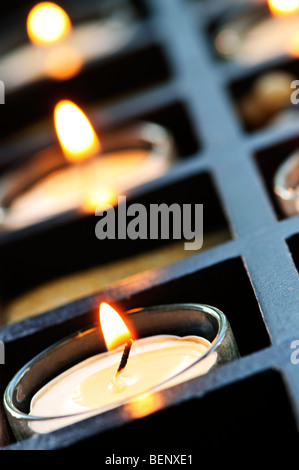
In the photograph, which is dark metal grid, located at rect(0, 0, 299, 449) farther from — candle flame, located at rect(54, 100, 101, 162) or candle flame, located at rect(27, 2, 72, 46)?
candle flame, located at rect(27, 2, 72, 46)

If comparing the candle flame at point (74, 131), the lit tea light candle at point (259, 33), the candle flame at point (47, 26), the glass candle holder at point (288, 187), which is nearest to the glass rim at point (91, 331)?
the glass candle holder at point (288, 187)

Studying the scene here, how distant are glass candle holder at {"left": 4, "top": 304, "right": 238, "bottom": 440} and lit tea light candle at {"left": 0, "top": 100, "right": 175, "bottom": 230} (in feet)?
0.88

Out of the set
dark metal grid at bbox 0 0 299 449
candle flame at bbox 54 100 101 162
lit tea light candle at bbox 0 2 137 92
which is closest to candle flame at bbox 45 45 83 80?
lit tea light candle at bbox 0 2 137 92

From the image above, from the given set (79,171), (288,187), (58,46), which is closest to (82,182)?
(79,171)

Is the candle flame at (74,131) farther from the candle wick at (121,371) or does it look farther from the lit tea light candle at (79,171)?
the candle wick at (121,371)

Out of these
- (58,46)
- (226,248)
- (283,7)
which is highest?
(58,46)

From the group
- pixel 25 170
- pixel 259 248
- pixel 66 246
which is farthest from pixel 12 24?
pixel 259 248

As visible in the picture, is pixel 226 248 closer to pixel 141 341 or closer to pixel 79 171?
pixel 141 341

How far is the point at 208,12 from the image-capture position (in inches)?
56.7

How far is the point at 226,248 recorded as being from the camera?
688mm

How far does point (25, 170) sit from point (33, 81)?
27cm

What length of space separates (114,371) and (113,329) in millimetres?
44

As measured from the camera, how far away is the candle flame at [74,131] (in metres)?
0.99
